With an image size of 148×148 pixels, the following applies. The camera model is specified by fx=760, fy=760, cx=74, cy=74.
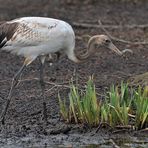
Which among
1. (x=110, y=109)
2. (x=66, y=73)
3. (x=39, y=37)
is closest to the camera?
(x=110, y=109)

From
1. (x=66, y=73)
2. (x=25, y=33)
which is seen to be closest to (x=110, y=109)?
(x=25, y=33)

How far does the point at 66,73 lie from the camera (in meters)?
12.5

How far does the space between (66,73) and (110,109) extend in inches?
124

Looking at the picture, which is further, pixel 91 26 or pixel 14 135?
pixel 91 26

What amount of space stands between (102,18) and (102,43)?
6009 millimetres

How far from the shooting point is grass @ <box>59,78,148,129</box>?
9344 mm

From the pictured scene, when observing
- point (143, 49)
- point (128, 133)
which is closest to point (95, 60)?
point (143, 49)

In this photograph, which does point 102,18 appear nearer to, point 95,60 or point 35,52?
point 95,60

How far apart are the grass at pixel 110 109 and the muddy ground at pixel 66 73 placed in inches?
5.3

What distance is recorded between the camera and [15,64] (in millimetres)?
13133

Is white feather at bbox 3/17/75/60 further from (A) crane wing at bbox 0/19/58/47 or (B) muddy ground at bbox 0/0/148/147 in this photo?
(B) muddy ground at bbox 0/0/148/147

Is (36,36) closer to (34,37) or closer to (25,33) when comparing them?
(34,37)

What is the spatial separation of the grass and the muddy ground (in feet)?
0.44

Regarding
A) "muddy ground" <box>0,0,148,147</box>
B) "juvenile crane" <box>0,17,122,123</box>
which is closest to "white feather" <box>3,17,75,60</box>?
"juvenile crane" <box>0,17,122,123</box>
